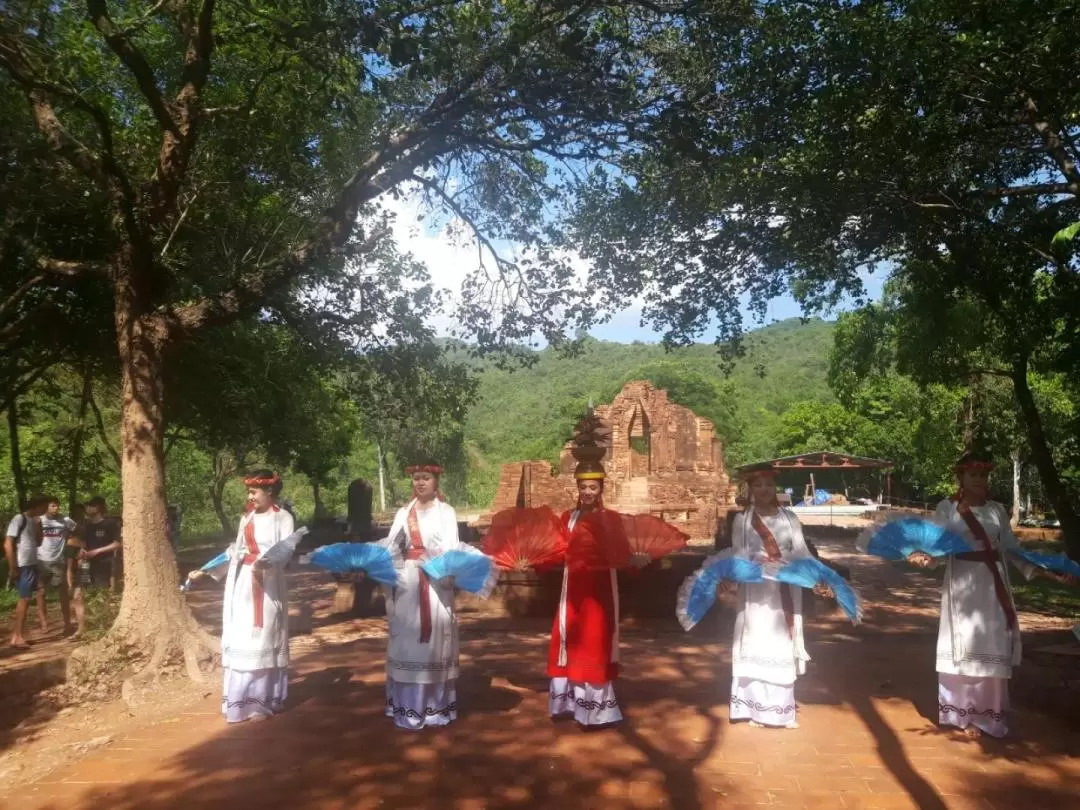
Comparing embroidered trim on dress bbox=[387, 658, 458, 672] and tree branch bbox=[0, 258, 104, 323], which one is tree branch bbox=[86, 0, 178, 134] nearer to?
tree branch bbox=[0, 258, 104, 323]

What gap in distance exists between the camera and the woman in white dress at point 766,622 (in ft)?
16.3

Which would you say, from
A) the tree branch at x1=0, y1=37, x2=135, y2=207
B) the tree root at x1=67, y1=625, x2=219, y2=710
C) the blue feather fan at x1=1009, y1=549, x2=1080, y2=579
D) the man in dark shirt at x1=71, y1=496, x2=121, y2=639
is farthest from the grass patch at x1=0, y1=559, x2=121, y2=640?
the blue feather fan at x1=1009, y1=549, x2=1080, y2=579

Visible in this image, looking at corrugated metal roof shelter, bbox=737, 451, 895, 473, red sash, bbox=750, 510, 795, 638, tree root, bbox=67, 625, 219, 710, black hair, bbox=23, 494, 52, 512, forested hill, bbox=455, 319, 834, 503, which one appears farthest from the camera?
forested hill, bbox=455, 319, 834, 503

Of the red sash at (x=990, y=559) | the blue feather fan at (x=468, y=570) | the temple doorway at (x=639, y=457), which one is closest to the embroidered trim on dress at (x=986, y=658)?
the red sash at (x=990, y=559)

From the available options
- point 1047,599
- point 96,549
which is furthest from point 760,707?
point 1047,599

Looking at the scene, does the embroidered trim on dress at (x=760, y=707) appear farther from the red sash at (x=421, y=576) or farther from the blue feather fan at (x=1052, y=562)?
the red sash at (x=421, y=576)

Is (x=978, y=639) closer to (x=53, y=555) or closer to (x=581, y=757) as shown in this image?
(x=581, y=757)

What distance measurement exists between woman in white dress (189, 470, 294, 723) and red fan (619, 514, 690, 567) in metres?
2.53

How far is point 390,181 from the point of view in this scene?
8.17 meters

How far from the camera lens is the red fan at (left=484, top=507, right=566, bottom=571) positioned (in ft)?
16.8

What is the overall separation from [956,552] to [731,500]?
1796cm

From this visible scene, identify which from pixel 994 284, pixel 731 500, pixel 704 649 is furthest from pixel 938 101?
pixel 731 500

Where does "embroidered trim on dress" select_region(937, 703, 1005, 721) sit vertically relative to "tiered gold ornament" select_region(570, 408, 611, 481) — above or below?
below

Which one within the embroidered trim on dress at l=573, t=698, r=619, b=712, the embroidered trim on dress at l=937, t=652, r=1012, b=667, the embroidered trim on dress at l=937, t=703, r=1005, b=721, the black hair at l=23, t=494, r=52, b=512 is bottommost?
the embroidered trim on dress at l=937, t=703, r=1005, b=721
